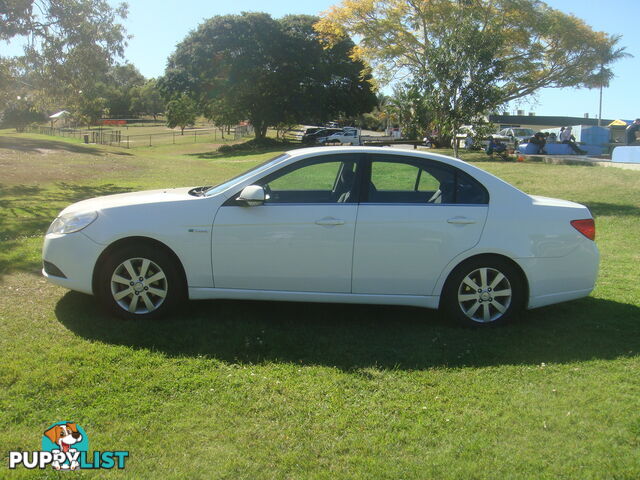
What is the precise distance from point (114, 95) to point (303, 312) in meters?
103

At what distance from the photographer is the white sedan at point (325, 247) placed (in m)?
4.93

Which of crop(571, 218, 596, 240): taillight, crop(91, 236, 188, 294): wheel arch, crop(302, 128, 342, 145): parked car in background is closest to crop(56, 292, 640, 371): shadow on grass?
crop(91, 236, 188, 294): wheel arch

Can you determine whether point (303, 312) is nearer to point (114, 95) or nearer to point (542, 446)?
point (542, 446)

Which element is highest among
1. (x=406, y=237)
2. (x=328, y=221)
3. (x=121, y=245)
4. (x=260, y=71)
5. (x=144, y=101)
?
(x=144, y=101)

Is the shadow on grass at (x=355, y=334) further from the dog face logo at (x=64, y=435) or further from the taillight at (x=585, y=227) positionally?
the dog face logo at (x=64, y=435)

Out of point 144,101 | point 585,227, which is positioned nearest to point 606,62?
point 585,227

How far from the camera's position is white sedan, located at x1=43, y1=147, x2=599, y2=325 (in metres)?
4.93

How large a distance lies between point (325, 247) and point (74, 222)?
7.30 ft

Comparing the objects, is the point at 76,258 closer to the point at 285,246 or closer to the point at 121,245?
the point at 121,245

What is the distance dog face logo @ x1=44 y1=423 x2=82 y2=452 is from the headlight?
2.13 m

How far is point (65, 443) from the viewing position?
3.17m

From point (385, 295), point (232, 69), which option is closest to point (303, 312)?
point (385, 295)

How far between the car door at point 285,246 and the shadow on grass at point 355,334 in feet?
1.32

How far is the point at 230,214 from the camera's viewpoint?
495cm
